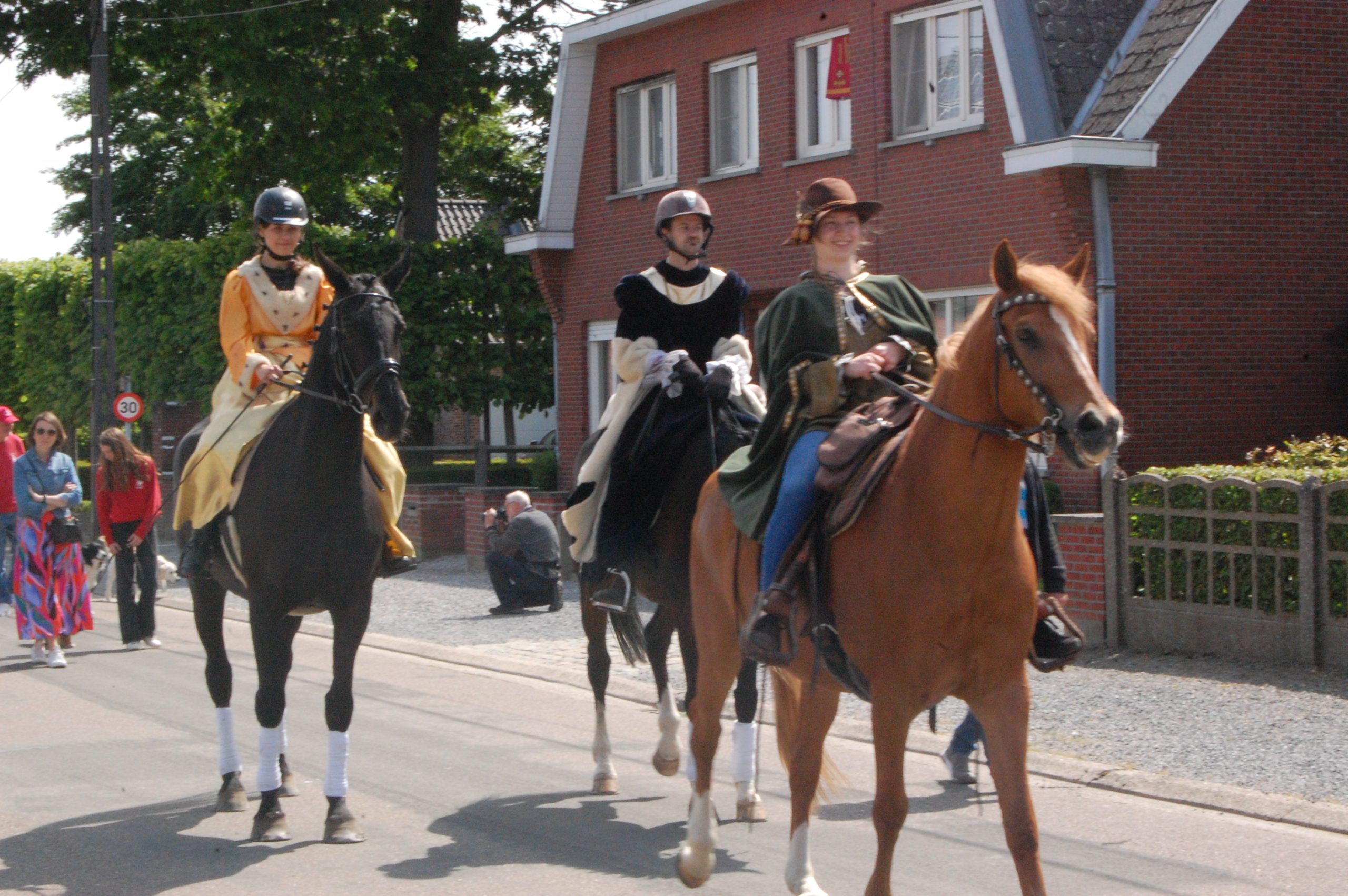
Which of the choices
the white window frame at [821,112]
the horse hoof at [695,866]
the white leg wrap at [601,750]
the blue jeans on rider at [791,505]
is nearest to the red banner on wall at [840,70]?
the white window frame at [821,112]

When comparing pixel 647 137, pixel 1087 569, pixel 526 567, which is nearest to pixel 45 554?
pixel 526 567

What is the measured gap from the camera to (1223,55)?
15.5 metres

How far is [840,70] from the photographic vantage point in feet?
59.5

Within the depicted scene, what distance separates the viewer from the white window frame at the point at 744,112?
1975 cm

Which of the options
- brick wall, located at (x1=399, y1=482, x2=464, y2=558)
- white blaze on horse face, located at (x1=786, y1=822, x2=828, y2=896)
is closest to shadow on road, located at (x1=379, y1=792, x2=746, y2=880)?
Answer: white blaze on horse face, located at (x1=786, y1=822, x2=828, y2=896)

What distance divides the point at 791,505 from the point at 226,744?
3666 mm

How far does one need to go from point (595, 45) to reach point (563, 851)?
1695 cm

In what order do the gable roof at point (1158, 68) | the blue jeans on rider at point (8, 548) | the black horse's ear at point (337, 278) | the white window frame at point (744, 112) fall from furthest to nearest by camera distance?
the white window frame at point (744, 112) < the gable roof at point (1158, 68) < the blue jeans on rider at point (8, 548) < the black horse's ear at point (337, 278)

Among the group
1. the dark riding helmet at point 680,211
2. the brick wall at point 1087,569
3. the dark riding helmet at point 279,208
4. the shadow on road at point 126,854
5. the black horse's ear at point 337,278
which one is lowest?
the shadow on road at point 126,854

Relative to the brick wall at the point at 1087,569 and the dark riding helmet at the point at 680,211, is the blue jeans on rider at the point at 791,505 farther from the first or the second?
the brick wall at the point at 1087,569

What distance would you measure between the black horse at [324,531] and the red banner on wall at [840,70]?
11561 mm

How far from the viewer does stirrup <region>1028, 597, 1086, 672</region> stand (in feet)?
17.8

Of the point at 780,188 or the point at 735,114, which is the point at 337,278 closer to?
the point at 780,188

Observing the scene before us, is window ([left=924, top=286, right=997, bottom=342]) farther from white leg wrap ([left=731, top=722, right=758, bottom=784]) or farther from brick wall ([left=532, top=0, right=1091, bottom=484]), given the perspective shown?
white leg wrap ([left=731, top=722, right=758, bottom=784])
